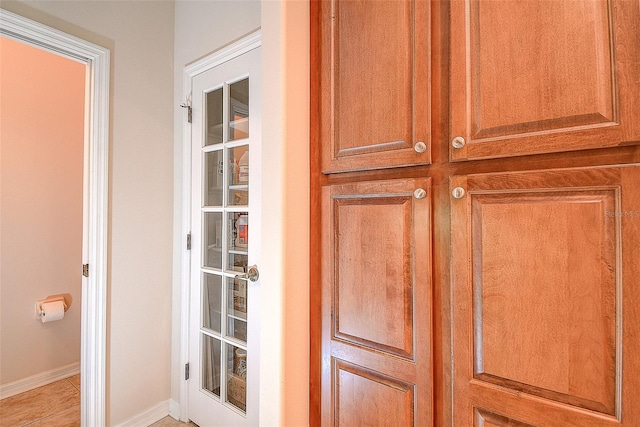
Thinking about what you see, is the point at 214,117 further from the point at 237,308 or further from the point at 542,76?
the point at 542,76

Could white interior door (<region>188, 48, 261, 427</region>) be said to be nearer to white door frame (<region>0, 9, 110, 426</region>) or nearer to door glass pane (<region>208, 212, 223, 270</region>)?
door glass pane (<region>208, 212, 223, 270</region>)

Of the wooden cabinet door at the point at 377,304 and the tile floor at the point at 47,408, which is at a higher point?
the wooden cabinet door at the point at 377,304

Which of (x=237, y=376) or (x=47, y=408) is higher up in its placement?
(x=237, y=376)

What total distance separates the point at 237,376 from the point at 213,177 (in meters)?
1.09

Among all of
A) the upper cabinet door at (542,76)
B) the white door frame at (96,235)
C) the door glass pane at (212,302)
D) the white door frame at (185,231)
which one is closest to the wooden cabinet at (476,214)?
the upper cabinet door at (542,76)

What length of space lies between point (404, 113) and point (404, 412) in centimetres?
83

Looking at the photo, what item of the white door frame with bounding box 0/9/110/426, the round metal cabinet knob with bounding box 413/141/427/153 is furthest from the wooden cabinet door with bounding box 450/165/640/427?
the white door frame with bounding box 0/9/110/426

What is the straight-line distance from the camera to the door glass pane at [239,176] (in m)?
1.68

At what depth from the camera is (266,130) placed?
3.47ft

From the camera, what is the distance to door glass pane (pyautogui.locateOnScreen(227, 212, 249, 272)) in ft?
5.49

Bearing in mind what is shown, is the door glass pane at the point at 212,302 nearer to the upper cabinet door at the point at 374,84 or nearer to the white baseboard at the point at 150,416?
the white baseboard at the point at 150,416

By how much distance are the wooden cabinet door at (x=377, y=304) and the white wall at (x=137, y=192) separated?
1.31m

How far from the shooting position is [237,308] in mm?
1704

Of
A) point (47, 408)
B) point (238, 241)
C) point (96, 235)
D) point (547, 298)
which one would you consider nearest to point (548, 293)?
point (547, 298)
